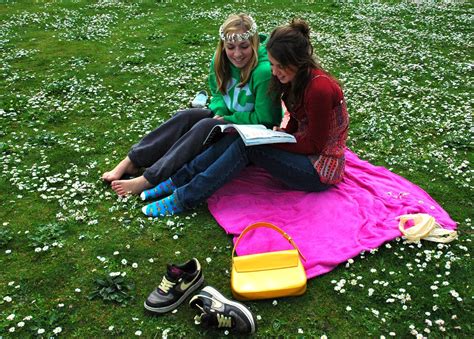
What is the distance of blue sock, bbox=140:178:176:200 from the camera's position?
19.5ft

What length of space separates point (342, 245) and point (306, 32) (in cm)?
262

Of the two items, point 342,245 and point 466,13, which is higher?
point 466,13

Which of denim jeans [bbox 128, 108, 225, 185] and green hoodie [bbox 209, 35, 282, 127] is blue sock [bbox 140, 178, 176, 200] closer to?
denim jeans [bbox 128, 108, 225, 185]

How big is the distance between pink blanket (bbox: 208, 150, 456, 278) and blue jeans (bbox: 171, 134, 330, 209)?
0.29 metres

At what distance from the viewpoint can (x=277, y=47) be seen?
495 cm

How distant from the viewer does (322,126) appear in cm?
516

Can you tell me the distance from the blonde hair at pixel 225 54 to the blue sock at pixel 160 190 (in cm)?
166

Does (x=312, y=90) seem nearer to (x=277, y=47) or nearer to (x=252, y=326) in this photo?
(x=277, y=47)

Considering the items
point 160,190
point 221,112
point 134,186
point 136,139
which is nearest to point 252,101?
point 221,112

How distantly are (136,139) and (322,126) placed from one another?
392 centimetres

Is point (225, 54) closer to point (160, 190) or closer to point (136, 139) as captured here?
point (160, 190)

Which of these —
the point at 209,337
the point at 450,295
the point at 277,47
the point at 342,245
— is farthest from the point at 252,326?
the point at 277,47

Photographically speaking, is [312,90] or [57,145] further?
[57,145]

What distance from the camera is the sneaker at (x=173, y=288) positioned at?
14.0 feet
